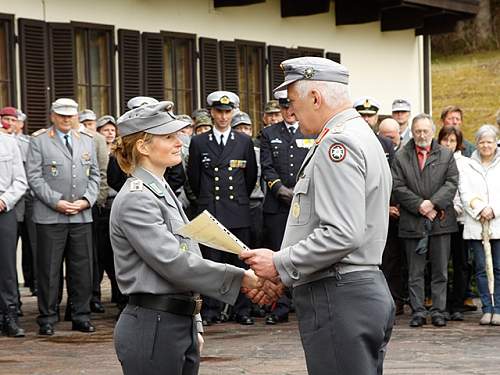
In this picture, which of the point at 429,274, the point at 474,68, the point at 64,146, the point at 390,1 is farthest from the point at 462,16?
the point at 474,68

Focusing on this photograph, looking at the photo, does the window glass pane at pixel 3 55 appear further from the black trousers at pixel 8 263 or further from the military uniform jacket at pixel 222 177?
the black trousers at pixel 8 263

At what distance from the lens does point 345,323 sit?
482cm

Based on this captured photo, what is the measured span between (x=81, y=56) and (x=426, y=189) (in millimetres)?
5543

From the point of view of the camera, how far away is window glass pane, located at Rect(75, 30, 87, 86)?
14.9m

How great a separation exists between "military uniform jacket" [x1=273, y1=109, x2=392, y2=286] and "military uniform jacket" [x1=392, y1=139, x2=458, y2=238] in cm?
634

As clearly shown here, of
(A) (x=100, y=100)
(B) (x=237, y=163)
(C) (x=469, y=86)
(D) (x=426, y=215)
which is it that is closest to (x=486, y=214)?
(D) (x=426, y=215)

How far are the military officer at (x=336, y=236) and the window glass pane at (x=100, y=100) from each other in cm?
1031

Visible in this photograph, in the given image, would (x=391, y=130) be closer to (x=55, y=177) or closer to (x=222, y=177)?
(x=222, y=177)

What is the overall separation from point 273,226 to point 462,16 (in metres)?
10.4

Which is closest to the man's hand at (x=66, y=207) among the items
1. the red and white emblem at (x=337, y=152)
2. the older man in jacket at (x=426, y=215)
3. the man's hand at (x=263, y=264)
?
the older man in jacket at (x=426, y=215)

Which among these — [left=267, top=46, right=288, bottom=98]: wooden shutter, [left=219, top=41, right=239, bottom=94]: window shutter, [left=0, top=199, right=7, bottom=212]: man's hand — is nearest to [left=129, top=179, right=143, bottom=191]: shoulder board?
[left=0, top=199, right=7, bottom=212]: man's hand

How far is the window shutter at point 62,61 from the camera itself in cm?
1451

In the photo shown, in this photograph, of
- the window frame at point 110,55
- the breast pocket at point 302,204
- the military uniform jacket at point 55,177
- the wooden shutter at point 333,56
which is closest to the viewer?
the breast pocket at point 302,204

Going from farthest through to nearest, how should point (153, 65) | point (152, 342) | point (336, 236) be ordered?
point (153, 65), point (152, 342), point (336, 236)
